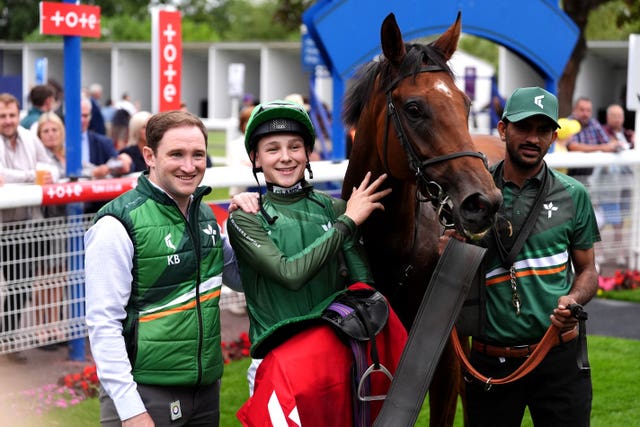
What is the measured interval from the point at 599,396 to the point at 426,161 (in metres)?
2.99

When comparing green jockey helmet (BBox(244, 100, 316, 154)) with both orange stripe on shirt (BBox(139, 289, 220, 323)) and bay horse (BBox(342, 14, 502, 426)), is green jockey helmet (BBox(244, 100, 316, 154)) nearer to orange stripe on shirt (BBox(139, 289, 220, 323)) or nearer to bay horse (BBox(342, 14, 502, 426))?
bay horse (BBox(342, 14, 502, 426))

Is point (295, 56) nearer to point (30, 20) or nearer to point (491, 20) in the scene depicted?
point (30, 20)

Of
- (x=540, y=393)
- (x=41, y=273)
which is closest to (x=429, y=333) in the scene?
(x=540, y=393)

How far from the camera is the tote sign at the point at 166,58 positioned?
6695 millimetres

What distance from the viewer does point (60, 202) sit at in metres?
5.26

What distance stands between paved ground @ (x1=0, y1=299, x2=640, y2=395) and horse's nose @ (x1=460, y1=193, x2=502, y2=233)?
3.27m

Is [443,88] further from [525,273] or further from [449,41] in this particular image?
[525,273]

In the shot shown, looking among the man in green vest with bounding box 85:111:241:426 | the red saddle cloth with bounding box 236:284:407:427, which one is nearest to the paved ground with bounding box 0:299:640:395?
the man in green vest with bounding box 85:111:241:426

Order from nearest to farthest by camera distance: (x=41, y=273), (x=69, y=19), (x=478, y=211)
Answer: (x=478, y=211)
(x=41, y=273)
(x=69, y=19)

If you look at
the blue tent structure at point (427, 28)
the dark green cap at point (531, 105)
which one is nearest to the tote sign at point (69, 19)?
the blue tent structure at point (427, 28)

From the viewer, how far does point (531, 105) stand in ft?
10.0

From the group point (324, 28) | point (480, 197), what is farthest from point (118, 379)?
point (324, 28)

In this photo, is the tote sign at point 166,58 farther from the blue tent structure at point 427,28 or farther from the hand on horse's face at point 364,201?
the hand on horse's face at point 364,201

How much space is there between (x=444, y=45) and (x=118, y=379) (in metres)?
1.69
